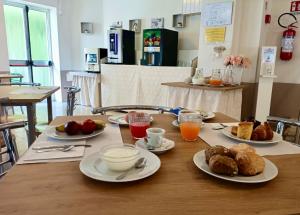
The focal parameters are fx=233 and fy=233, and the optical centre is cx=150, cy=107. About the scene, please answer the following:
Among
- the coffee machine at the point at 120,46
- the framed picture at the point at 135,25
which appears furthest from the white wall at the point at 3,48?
the framed picture at the point at 135,25

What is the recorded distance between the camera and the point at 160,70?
3.86 m

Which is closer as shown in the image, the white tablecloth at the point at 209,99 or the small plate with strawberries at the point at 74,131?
the small plate with strawberries at the point at 74,131

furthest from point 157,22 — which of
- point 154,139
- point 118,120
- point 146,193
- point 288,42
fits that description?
point 146,193

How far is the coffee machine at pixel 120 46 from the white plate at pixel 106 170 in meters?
3.69

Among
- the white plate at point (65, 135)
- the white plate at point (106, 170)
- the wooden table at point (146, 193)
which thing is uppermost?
the white plate at point (65, 135)

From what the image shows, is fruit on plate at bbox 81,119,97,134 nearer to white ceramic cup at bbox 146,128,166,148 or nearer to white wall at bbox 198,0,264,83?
white ceramic cup at bbox 146,128,166,148

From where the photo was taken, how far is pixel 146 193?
605 millimetres

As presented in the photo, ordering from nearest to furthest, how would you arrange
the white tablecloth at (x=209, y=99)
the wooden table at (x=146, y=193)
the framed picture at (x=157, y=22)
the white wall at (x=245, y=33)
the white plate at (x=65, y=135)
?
the wooden table at (x=146, y=193) → the white plate at (x=65, y=135) → the white tablecloth at (x=209, y=99) → the white wall at (x=245, y=33) → the framed picture at (x=157, y=22)

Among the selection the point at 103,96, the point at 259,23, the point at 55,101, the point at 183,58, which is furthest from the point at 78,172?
the point at 55,101

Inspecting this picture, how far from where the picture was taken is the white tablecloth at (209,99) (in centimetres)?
268

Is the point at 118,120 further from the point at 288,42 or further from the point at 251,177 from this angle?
the point at 288,42

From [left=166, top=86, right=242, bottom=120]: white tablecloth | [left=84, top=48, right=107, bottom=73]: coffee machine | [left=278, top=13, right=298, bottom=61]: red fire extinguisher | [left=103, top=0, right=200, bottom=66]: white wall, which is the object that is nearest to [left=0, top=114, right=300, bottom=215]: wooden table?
[left=166, top=86, right=242, bottom=120]: white tablecloth

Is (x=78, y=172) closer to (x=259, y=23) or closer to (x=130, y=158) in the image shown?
(x=130, y=158)

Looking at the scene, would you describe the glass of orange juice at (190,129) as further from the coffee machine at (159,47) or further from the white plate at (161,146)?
the coffee machine at (159,47)
